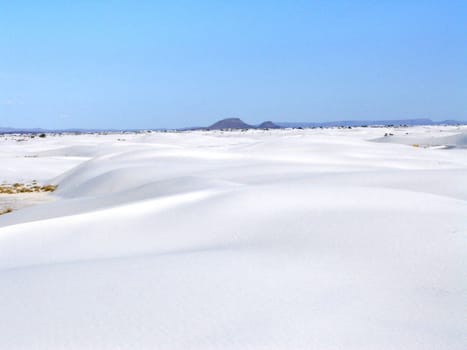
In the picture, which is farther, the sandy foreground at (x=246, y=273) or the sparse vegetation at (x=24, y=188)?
the sparse vegetation at (x=24, y=188)

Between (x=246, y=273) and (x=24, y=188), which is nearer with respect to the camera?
(x=246, y=273)

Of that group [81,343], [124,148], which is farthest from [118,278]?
[124,148]

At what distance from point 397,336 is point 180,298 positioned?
56.9 inches

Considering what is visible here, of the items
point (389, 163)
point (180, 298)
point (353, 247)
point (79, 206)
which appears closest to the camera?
point (180, 298)

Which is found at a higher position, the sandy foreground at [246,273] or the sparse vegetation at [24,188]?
the sandy foreground at [246,273]

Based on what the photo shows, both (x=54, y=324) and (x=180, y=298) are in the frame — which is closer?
(x=54, y=324)

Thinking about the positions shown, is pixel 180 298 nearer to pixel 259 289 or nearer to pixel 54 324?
pixel 259 289

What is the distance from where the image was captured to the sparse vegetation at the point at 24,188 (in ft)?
49.6

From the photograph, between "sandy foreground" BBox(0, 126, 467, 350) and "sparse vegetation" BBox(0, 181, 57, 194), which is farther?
"sparse vegetation" BBox(0, 181, 57, 194)

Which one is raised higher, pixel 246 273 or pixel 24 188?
pixel 246 273

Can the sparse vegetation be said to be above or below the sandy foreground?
below

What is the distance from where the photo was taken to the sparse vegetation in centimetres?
1512

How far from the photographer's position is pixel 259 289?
3658 millimetres

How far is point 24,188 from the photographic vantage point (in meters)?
15.9
